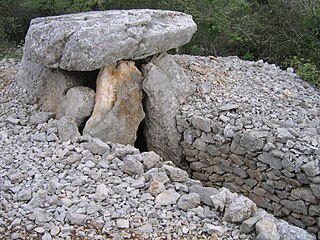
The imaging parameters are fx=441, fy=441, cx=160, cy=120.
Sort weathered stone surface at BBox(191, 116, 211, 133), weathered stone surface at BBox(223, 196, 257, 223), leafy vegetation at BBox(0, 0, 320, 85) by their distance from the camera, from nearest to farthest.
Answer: weathered stone surface at BBox(223, 196, 257, 223), weathered stone surface at BBox(191, 116, 211, 133), leafy vegetation at BBox(0, 0, 320, 85)

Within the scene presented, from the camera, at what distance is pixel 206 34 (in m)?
9.48

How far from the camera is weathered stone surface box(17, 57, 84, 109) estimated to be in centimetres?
601

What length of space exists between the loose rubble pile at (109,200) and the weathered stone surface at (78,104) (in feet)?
2.25

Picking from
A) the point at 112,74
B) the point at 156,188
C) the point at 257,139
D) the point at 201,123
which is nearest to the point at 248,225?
the point at 156,188

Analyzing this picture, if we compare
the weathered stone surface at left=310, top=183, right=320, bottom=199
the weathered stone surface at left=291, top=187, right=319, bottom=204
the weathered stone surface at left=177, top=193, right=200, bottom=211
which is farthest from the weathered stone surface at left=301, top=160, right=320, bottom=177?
the weathered stone surface at left=177, top=193, right=200, bottom=211

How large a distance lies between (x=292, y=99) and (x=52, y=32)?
3.61 m

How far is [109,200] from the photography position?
4.04m

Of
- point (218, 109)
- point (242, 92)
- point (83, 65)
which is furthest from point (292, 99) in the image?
point (83, 65)

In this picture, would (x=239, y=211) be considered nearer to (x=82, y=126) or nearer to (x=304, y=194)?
(x=304, y=194)

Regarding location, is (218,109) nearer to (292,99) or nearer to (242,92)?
(242,92)

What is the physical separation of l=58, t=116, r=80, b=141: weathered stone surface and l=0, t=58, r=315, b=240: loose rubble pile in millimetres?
121

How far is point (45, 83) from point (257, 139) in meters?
3.04

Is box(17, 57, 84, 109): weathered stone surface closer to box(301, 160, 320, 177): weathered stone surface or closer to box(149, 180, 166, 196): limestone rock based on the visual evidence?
box(149, 180, 166, 196): limestone rock

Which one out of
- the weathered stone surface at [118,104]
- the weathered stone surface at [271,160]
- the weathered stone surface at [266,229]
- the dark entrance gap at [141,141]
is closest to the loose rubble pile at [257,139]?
the weathered stone surface at [271,160]
